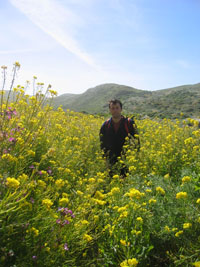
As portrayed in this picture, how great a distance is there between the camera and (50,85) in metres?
2.85

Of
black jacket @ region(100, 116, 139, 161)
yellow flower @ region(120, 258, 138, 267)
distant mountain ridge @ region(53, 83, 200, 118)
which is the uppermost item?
distant mountain ridge @ region(53, 83, 200, 118)

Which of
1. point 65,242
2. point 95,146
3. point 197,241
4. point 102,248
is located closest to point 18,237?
point 65,242

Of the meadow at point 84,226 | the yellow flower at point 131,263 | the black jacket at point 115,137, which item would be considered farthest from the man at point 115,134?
the yellow flower at point 131,263

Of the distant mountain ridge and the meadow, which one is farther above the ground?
the distant mountain ridge

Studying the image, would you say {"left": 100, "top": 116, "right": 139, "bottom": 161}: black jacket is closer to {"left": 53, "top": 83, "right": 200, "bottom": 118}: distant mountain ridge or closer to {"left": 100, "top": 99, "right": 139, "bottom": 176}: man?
{"left": 100, "top": 99, "right": 139, "bottom": 176}: man

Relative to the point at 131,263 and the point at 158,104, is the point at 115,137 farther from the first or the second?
the point at 158,104

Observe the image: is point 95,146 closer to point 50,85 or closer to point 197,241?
point 50,85

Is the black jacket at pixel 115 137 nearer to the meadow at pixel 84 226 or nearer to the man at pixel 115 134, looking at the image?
the man at pixel 115 134

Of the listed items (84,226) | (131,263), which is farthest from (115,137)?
(131,263)

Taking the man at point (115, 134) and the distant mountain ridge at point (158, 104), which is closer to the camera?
the man at point (115, 134)

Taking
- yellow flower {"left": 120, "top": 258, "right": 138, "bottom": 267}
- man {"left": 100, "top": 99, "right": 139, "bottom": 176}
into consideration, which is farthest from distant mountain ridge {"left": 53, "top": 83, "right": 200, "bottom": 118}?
yellow flower {"left": 120, "top": 258, "right": 138, "bottom": 267}

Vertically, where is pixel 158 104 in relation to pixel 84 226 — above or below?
above

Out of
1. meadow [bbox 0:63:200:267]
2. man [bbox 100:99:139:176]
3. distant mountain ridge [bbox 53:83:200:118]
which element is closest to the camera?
meadow [bbox 0:63:200:267]

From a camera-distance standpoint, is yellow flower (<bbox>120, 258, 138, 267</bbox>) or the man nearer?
yellow flower (<bbox>120, 258, 138, 267</bbox>)
